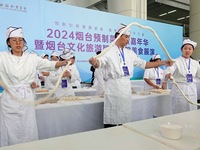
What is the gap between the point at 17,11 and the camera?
3.39 metres

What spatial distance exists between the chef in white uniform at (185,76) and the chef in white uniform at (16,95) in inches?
58.6

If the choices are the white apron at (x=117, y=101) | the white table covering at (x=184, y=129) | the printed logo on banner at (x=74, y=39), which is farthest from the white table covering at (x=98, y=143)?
the printed logo on banner at (x=74, y=39)

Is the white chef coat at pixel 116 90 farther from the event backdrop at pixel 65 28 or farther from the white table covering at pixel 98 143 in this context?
the event backdrop at pixel 65 28

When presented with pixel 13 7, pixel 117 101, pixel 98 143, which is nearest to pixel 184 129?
pixel 98 143

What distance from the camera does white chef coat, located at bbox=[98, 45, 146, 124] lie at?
1.84 meters

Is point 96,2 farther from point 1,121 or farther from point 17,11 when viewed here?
point 1,121

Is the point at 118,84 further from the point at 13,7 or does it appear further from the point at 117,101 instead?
the point at 13,7

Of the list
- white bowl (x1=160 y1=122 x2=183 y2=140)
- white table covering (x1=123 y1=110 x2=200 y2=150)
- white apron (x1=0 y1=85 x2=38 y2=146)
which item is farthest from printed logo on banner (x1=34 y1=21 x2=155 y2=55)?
white bowl (x1=160 y1=122 x2=183 y2=140)

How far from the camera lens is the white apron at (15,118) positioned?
1.45 meters

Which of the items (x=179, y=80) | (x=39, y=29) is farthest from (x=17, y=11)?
(x=179, y=80)

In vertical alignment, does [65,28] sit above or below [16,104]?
above

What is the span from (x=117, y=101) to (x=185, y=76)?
0.89 metres

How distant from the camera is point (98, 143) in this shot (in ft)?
3.02

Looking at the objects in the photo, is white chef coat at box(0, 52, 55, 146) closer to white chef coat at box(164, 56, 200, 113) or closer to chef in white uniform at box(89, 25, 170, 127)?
chef in white uniform at box(89, 25, 170, 127)
